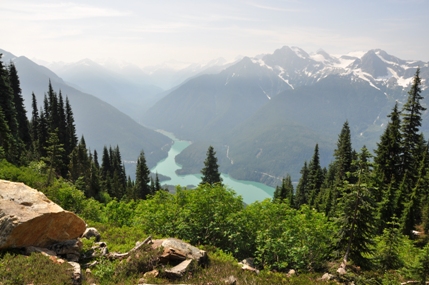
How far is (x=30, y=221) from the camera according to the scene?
1126 centimetres

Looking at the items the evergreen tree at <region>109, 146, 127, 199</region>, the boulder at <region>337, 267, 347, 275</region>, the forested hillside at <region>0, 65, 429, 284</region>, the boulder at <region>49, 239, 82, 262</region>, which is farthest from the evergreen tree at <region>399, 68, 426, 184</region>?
the evergreen tree at <region>109, 146, 127, 199</region>

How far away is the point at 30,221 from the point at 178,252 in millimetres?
6447

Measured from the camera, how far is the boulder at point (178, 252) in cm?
1249

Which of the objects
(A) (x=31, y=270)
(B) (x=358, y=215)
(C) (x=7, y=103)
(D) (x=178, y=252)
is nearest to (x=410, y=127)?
(B) (x=358, y=215)

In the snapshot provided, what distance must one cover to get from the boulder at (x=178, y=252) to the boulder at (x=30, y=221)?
4.21 meters

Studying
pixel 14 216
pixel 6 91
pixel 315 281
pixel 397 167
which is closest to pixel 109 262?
pixel 14 216

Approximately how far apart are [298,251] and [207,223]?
585 centimetres

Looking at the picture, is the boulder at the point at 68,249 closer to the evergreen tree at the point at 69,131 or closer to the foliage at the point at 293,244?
the foliage at the point at 293,244

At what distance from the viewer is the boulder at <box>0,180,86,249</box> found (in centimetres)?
1094

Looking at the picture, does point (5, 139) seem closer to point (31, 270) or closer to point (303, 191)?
point (31, 270)

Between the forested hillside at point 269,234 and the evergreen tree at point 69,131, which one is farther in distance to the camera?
the evergreen tree at point 69,131

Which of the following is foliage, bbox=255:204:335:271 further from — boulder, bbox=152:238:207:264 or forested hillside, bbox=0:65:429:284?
boulder, bbox=152:238:207:264

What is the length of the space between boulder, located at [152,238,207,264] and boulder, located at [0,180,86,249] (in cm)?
421

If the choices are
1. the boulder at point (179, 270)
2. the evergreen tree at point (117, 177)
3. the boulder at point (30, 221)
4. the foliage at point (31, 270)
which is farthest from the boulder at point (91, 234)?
the evergreen tree at point (117, 177)
